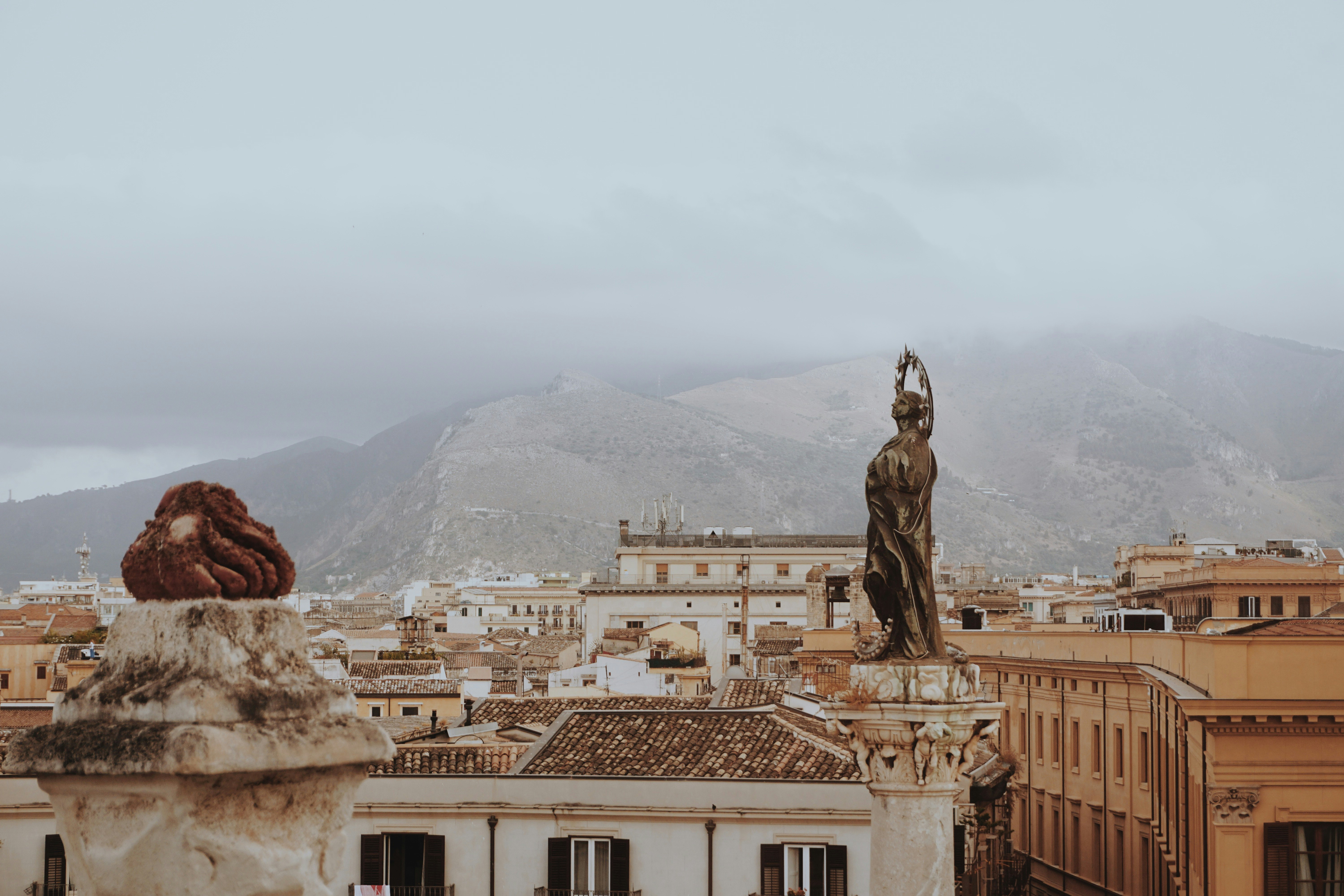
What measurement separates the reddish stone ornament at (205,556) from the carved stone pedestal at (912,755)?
867 cm

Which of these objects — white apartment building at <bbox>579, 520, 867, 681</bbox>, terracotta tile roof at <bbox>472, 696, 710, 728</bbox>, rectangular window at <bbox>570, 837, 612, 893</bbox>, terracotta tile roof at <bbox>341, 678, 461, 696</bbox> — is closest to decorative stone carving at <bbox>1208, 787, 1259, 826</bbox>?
rectangular window at <bbox>570, 837, 612, 893</bbox>

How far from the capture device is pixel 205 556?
11.5 ft

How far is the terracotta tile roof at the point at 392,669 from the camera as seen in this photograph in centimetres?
5831

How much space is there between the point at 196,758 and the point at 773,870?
2050cm

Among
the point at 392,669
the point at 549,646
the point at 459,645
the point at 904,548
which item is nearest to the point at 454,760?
the point at 904,548

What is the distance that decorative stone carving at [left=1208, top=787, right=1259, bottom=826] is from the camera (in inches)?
849

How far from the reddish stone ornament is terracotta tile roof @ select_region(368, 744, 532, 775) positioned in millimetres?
20306

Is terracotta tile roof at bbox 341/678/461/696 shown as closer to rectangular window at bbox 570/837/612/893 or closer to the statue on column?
rectangular window at bbox 570/837/612/893

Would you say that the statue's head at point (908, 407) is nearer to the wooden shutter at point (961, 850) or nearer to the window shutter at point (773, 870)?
the window shutter at point (773, 870)

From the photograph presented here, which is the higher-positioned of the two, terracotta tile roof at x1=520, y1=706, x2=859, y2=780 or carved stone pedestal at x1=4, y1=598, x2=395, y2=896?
carved stone pedestal at x1=4, y1=598, x2=395, y2=896

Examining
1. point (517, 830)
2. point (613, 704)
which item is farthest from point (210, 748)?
point (613, 704)

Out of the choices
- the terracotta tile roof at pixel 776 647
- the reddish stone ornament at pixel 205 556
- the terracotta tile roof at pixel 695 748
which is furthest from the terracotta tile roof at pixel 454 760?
the terracotta tile roof at pixel 776 647

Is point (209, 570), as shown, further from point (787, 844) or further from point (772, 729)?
point (772, 729)

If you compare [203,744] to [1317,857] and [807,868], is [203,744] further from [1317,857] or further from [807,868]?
[1317,857]
